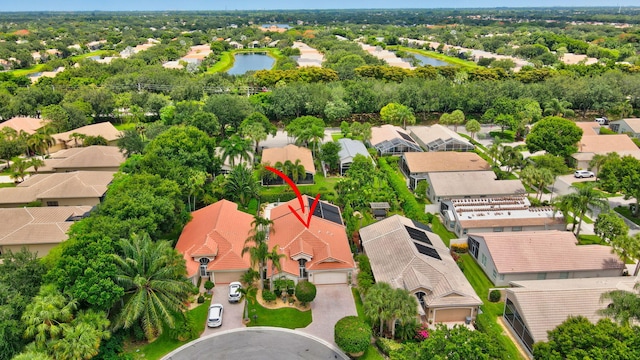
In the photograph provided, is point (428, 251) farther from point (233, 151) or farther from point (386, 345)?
point (233, 151)

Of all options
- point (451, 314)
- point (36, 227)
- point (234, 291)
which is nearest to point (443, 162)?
point (451, 314)

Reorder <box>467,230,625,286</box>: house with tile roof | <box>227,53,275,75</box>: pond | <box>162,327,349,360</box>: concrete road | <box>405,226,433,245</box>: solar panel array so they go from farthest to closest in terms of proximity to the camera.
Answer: <box>227,53,275,75</box>: pond
<box>405,226,433,245</box>: solar panel array
<box>467,230,625,286</box>: house with tile roof
<box>162,327,349,360</box>: concrete road

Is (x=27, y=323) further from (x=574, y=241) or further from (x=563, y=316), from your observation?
(x=574, y=241)

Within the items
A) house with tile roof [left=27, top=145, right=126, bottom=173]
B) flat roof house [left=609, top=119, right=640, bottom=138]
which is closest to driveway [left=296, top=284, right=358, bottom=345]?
house with tile roof [left=27, top=145, right=126, bottom=173]

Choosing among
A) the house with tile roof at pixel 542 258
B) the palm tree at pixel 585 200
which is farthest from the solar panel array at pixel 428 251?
the palm tree at pixel 585 200

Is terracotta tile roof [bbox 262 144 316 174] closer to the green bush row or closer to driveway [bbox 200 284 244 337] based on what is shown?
the green bush row

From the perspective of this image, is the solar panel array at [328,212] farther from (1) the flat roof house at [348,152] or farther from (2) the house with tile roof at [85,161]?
(2) the house with tile roof at [85,161]

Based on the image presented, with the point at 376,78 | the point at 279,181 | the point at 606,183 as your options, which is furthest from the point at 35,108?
the point at 606,183
